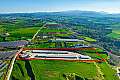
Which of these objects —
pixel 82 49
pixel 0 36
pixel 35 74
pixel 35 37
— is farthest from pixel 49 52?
pixel 0 36

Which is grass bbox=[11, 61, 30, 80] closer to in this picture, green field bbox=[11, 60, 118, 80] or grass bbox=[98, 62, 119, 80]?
green field bbox=[11, 60, 118, 80]

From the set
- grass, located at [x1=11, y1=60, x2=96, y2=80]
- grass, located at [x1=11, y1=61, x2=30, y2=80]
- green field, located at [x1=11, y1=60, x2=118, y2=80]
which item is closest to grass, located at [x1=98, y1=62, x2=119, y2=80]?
green field, located at [x1=11, y1=60, x2=118, y2=80]

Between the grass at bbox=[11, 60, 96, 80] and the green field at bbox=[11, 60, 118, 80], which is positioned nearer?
the grass at bbox=[11, 60, 96, 80]

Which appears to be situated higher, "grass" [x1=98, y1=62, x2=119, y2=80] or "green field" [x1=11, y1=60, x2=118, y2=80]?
"green field" [x1=11, y1=60, x2=118, y2=80]

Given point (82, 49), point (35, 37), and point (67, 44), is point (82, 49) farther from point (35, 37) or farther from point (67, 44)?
point (35, 37)

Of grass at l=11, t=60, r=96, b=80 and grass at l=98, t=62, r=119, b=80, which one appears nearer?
grass at l=11, t=60, r=96, b=80

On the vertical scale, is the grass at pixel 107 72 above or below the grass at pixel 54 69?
below

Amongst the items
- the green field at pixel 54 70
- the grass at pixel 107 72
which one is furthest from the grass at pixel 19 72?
the grass at pixel 107 72

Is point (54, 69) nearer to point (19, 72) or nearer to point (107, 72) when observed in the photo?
point (19, 72)

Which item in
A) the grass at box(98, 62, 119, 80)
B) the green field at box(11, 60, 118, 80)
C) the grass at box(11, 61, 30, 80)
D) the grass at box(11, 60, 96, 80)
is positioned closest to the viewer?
the grass at box(11, 61, 30, 80)

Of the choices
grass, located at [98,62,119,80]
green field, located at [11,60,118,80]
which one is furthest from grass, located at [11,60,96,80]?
grass, located at [98,62,119,80]

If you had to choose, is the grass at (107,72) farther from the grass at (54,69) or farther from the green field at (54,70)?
the grass at (54,69)

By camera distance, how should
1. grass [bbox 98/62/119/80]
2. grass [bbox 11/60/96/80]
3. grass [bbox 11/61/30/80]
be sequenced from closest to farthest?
grass [bbox 11/61/30/80]
grass [bbox 11/60/96/80]
grass [bbox 98/62/119/80]
